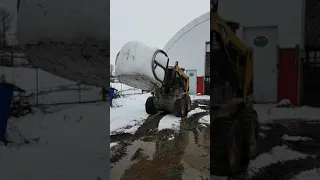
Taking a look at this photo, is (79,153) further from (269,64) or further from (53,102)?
(269,64)

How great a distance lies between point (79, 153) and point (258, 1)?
81.8 inches

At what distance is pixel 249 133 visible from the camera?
2447mm

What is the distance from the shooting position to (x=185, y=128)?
839 centimetres

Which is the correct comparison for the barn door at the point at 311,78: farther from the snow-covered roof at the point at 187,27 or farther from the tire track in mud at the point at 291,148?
the snow-covered roof at the point at 187,27

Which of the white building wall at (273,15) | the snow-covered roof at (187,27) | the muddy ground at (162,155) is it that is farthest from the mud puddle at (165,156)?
the snow-covered roof at (187,27)

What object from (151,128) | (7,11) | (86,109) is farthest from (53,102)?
(151,128)

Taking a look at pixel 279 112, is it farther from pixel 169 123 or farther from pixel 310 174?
pixel 169 123

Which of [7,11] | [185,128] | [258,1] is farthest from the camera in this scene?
[185,128]

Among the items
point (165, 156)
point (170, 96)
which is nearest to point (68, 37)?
point (165, 156)

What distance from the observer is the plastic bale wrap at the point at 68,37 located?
2.54m

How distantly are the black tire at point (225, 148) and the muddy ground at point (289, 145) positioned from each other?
14 cm

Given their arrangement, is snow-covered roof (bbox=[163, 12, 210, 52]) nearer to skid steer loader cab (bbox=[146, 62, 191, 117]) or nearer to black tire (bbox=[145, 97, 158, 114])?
skid steer loader cab (bbox=[146, 62, 191, 117])

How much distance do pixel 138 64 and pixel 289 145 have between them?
7.53 meters

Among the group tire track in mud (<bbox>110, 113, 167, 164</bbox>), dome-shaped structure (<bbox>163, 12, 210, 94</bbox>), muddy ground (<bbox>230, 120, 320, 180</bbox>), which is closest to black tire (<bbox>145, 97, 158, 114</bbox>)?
tire track in mud (<bbox>110, 113, 167, 164</bbox>)
